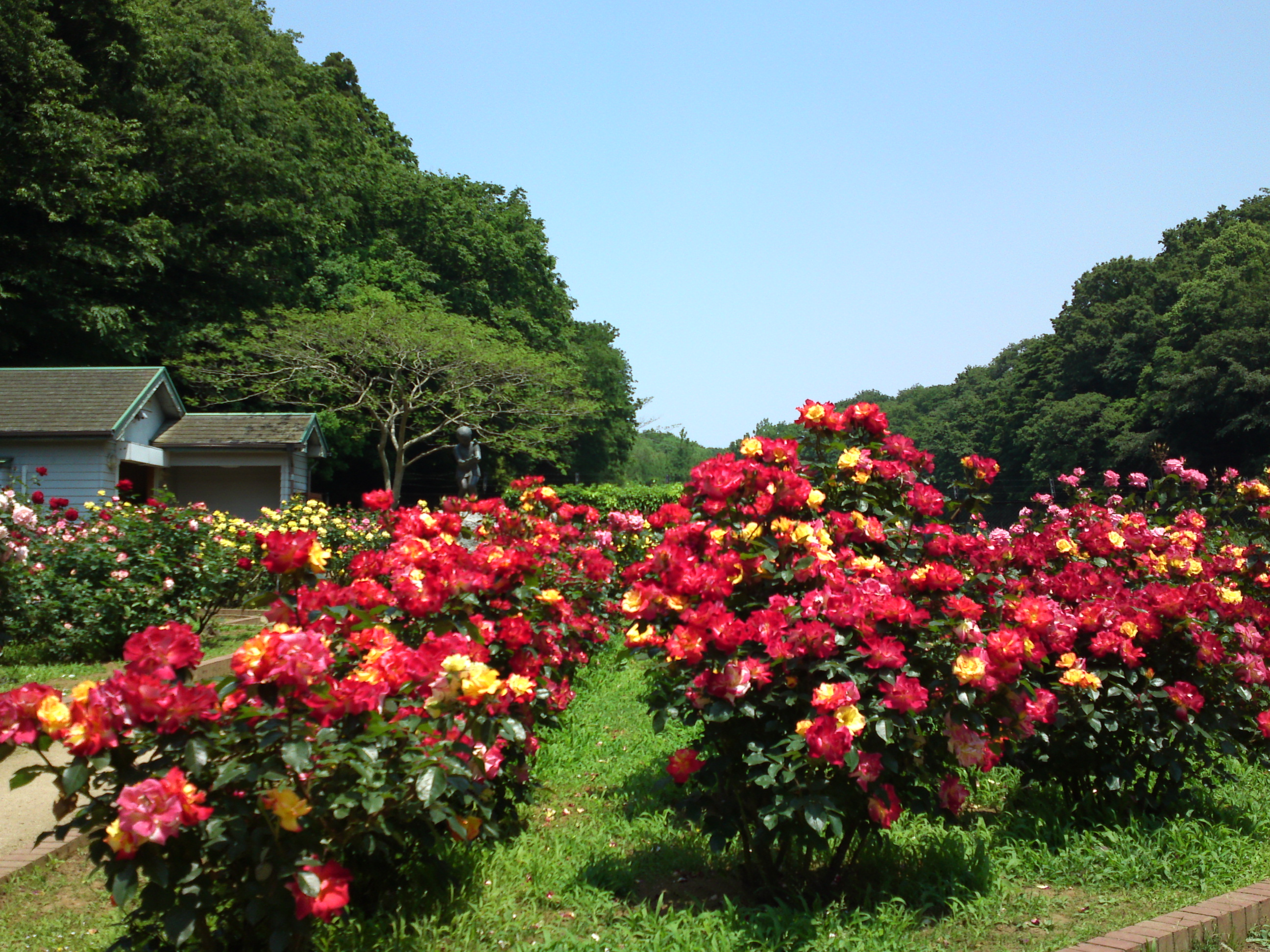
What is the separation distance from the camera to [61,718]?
1.97 metres

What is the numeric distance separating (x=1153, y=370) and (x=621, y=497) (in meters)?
32.4

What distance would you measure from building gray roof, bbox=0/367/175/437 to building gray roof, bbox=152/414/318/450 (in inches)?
42.4

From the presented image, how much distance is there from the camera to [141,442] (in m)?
17.4

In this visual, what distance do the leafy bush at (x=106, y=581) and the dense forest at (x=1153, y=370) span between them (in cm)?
2989

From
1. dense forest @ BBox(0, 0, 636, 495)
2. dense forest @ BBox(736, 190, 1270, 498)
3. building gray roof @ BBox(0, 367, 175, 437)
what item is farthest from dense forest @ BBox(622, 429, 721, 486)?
building gray roof @ BBox(0, 367, 175, 437)

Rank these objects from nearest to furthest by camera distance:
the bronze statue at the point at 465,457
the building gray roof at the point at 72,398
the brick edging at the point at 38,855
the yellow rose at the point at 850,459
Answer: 1. the brick edging at the point at 38,855
2. the yellow rose at the point at 850,459
3. the bronze statue at the point at 465,457
4. the building gray roof at the point at 72,398

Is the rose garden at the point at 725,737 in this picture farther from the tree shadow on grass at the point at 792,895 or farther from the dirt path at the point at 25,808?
the dirt path at the point at 25,808

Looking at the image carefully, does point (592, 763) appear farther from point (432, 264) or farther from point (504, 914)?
point (432, 264)

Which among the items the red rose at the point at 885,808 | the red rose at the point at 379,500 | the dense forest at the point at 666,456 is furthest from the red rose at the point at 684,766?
the dense forest at the point at 666,456

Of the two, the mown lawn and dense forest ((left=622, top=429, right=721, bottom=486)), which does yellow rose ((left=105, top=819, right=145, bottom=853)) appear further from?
dense forest ((left=622, top=429, right=721, bottom=486))

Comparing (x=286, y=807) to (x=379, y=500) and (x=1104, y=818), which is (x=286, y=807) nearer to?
(x=379, y=500)

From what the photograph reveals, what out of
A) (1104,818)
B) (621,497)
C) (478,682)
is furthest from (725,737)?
(621,497)

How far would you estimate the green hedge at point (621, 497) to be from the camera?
20141mm

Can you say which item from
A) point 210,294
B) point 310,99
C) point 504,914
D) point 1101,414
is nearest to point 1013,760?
point 504,914
